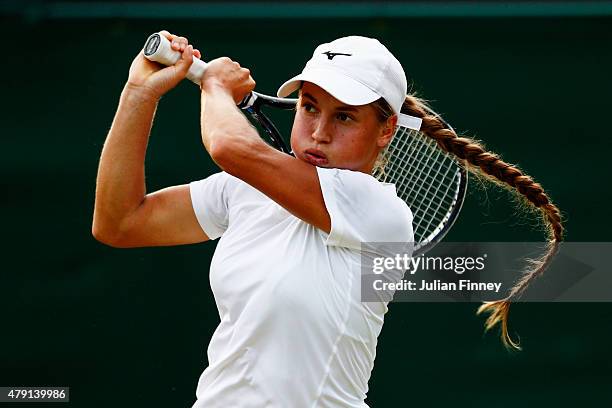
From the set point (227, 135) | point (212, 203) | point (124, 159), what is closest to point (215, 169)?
point (212, 203)

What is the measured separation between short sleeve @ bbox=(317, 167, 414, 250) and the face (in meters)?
0.06

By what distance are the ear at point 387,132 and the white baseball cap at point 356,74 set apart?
3cm

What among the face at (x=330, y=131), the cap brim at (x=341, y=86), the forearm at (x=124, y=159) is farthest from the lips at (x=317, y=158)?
the forearm at (x=124, y=159)

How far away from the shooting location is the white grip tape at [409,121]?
261cm

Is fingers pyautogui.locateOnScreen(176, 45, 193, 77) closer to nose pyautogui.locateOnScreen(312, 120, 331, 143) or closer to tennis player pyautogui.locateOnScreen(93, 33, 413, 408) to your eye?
tennis player pyautogui.locateOnScreen(93, 33, 413, 408)

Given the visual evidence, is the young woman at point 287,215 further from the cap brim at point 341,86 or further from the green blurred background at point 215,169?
the green blurred background at point 215,169

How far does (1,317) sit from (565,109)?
2.20m

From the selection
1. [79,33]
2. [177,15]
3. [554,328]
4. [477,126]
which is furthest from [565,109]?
[79,33]

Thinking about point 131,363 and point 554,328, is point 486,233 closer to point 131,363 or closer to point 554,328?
point 554,328

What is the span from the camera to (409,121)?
2619 millimetres

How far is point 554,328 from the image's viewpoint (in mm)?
4074

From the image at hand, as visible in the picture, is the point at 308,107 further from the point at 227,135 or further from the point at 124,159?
the point at 124,159

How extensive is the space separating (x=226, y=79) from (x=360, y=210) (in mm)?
420

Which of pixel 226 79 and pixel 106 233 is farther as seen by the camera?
pixel 106 233
